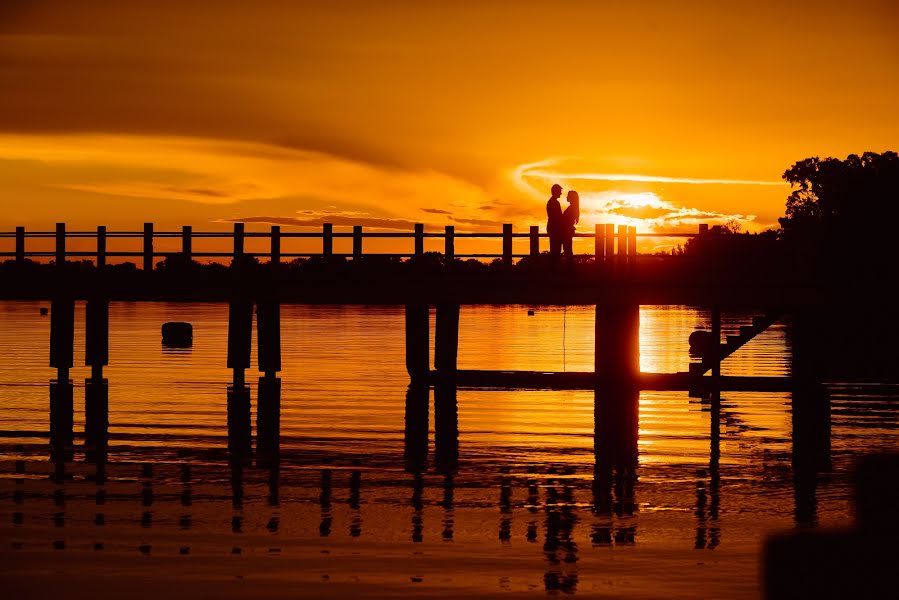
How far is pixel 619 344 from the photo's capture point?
33469 millimetres

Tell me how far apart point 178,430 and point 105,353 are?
13376mm

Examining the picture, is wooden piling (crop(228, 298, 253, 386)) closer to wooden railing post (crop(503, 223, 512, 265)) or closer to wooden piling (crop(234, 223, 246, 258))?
wooden piling (crop(234, 223, 246, 258))

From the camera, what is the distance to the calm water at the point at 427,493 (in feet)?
52.4

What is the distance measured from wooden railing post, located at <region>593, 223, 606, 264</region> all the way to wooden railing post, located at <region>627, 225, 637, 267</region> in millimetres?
593

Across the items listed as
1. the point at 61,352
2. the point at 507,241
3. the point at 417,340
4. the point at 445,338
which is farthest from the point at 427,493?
the point at 61,352

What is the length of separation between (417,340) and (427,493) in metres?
20.2

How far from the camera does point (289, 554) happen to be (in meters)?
16.8

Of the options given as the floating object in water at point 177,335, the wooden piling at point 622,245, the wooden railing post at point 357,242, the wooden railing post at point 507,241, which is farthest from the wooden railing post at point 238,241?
the floating object in water at point 177,335

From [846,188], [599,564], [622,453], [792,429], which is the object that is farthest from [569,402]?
[846,188]

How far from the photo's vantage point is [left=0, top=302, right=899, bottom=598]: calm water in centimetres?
1598

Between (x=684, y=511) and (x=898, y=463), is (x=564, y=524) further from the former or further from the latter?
(x=898, y=463)

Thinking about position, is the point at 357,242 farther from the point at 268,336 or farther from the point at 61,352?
the point at 61,352

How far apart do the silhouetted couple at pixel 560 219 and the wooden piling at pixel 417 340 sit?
30.8 ft

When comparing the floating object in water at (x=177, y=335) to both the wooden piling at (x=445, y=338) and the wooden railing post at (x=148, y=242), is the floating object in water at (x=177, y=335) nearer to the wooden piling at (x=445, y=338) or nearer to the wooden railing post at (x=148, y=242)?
the wooden piling at (x=445, y=338)
